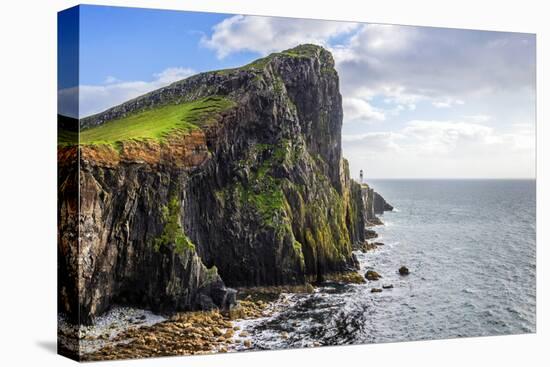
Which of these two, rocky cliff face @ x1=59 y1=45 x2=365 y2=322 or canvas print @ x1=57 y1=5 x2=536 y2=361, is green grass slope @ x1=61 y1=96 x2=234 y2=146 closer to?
canvas print @ x1=57 y1=5 x2=536 y2=361

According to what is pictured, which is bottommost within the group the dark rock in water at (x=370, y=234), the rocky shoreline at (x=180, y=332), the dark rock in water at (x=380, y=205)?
the rocky shoreline at (x=180, y=332)

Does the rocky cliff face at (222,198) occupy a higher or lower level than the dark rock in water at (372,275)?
higher

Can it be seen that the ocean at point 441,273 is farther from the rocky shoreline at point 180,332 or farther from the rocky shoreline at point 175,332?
the rocky shoreline at point 175,332

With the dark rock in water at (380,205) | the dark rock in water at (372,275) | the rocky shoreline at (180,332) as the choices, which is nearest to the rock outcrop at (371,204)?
the dark rock in water at (380,205)

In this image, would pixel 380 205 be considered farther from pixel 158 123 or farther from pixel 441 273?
pixel 158 123

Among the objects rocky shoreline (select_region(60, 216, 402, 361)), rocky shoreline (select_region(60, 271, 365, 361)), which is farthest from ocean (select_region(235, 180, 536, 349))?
rocky shoreline (select_region(60, 271, 365, 361))
